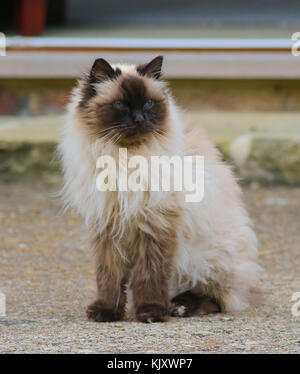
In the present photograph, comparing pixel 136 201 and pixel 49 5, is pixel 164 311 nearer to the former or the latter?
pixel 136 201

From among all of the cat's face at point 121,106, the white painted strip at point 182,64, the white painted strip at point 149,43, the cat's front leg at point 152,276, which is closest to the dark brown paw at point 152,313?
the cat's front leg at point 152,276

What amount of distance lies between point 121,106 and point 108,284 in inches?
34.1

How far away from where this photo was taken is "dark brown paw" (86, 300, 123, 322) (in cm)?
375

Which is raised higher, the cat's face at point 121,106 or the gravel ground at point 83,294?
the cat's face at point 121,106

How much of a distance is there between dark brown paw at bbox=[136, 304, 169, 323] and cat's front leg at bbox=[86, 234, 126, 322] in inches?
5.1

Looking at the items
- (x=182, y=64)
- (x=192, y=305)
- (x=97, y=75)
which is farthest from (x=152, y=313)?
(x=182, y=64)

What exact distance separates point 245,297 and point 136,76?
4.24 feet

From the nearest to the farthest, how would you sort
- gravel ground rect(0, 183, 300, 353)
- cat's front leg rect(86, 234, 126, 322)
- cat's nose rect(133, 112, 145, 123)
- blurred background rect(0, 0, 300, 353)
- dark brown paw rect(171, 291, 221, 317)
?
gravel ground rect(0, 183, 300, 353) → cat's nose rect(133, 112, 145, 123) → cat's front leg rect(86, 234, 126, 322) → dark brown paw rect(171, 291, 221, 317) → blurred background rect(0, 0, 300, 353)

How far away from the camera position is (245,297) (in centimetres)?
404

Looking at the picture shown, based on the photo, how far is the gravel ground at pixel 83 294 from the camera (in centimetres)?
331

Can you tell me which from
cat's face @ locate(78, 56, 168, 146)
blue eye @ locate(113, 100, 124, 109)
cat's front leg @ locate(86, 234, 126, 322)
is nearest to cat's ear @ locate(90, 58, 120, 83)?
cat's face @ locate(78, 56, 168, 146)

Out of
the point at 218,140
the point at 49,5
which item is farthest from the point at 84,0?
the point at 218,140

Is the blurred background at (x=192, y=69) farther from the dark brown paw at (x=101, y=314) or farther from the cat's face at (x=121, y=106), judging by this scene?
the dark brown paw at (x=101, y=314)

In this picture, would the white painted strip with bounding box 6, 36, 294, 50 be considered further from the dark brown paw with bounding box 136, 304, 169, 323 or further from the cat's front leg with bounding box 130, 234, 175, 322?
the dark brown paw with bounding box 136, 304, 169, 323
